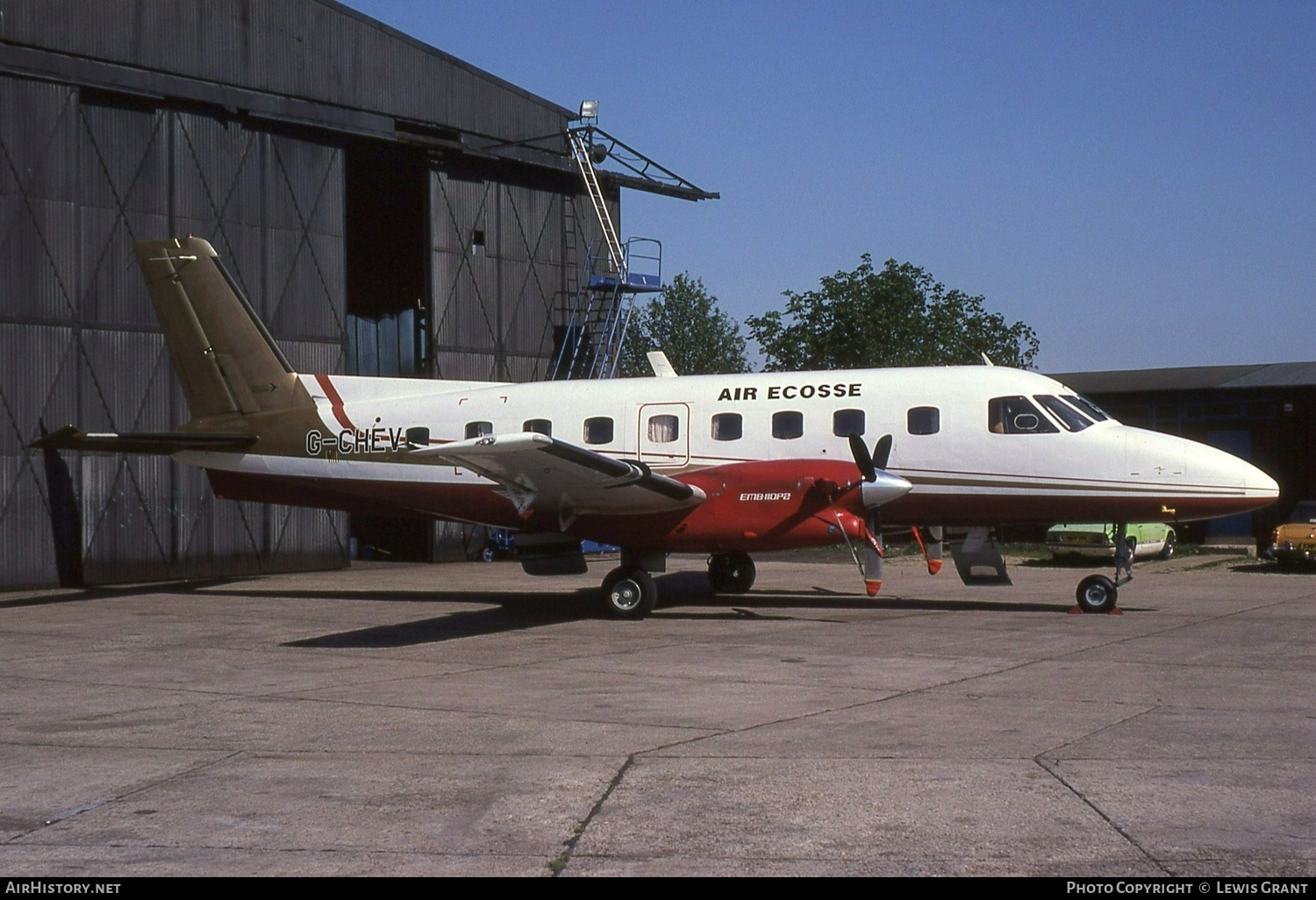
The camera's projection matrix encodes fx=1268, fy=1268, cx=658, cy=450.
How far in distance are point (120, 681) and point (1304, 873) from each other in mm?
10476

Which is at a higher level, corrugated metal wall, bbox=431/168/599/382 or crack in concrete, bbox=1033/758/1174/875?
corrugated metal wall, bbox=431/168/599/382

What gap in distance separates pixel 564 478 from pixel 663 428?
287 cm

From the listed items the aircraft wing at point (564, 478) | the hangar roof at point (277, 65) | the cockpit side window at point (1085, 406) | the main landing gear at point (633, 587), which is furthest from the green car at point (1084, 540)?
the hangar roof at point (277, 65)

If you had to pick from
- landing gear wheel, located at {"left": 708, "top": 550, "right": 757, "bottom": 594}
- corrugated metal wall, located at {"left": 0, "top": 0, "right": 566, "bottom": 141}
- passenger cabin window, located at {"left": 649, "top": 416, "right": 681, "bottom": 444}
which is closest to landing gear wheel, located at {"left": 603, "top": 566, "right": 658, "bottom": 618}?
passenger cabin window, located at {"left": 649, "top": 416, "right": 681, "bottom": 444}

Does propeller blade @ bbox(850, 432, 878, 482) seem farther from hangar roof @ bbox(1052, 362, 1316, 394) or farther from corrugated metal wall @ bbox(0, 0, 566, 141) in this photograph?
hangar roof @ bbox(1052, 362, 1316, 394)

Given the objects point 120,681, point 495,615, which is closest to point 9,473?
point 495,615

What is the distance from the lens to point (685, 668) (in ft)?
41.9

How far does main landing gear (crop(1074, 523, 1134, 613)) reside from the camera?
17406 mm

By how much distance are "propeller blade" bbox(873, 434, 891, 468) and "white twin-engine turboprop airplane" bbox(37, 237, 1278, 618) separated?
37 mm

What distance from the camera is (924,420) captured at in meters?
17.9

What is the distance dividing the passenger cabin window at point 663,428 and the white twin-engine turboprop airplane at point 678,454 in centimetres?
2

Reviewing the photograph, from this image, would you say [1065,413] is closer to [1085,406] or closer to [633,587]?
[1085,406]

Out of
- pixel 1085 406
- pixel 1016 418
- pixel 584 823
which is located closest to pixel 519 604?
pixel 1016 418

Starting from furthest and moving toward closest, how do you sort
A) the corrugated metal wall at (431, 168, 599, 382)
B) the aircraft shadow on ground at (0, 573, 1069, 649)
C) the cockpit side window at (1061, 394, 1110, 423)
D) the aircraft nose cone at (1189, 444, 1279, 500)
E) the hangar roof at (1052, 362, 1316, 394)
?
1. the hangar roof at (1052, 362, 1316, 394)
2. the corrugated metal wall at (431, 168, 599, 382)
3. the cockpit side window at (1061, 394, 1110, 423)
4. the aircraft nose cone at (1189, 444, 1279, 500)
5. the aircraft shadow on ground at (0, 573, 1069, 649)
